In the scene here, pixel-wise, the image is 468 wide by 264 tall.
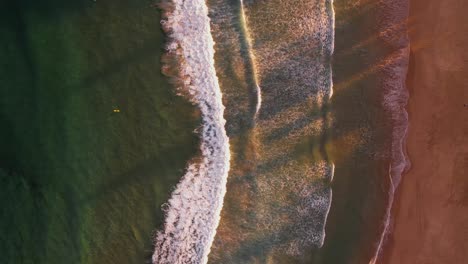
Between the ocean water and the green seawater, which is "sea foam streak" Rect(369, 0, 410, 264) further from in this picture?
the green seawater

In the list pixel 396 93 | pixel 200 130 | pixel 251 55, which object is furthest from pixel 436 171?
pixel 200 130

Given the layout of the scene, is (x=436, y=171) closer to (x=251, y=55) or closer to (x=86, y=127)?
(x=251, y=55)

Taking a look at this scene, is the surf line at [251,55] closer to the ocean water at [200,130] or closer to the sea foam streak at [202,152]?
the ocean water at [200,130]

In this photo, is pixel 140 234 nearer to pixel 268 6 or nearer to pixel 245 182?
pixel 245 182

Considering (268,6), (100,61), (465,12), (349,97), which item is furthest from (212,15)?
(465,12)

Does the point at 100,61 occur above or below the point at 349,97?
above

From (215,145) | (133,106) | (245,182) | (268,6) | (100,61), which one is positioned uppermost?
(268,6)
